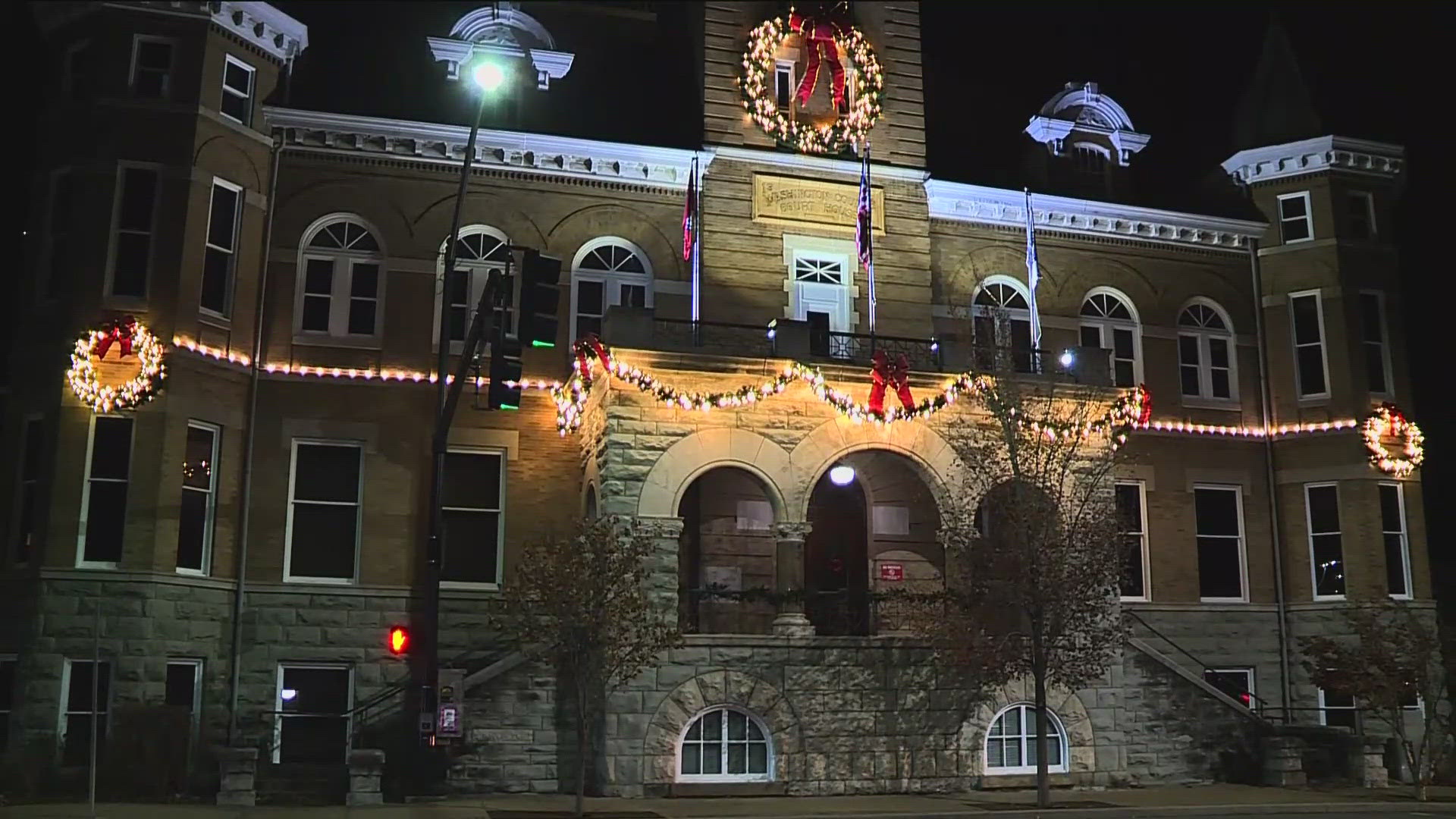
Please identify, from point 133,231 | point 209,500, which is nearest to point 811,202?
point 133,231

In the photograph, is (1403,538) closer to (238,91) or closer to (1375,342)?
(1375,342)

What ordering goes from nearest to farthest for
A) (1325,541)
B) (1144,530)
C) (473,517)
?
(473,517), (1144,530), (1325,541)

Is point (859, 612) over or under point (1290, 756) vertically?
over

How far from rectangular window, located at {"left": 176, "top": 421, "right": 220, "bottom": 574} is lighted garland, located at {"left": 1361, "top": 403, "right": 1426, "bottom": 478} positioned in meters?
24.2

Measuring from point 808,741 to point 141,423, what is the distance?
42.2ft

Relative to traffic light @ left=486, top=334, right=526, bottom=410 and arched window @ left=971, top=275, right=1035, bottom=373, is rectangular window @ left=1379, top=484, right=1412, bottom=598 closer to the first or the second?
arched window @ left=971, top=275, right=1035, bottom=373

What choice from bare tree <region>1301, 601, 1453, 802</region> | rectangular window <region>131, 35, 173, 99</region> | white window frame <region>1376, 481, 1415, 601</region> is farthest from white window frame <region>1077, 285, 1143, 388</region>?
rectangular window <region>131, 35, 173, 99</region>

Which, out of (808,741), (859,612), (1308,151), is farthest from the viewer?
(1308,151)

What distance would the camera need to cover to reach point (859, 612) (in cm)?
2609

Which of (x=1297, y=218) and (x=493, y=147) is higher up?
(x=1297, y=218)

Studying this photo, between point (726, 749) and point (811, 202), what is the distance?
1147cm

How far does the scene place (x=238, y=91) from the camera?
25.0 metres

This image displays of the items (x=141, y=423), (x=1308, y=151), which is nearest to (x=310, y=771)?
(x=141, y=423)

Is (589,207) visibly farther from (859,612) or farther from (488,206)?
(859,612)
